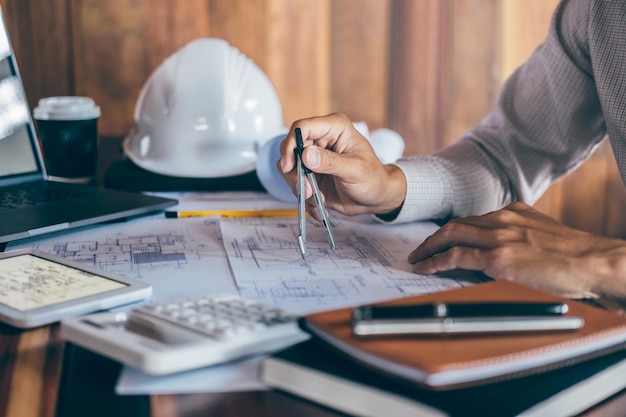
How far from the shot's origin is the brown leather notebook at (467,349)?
0.47 metres

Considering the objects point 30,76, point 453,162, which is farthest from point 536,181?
point 30,76

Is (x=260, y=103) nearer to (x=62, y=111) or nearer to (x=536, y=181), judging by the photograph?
(x=62, y=111)

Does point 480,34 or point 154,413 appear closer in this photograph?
point 154,413

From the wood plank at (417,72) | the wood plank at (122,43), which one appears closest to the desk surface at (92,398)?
the wood plank at (122,43)

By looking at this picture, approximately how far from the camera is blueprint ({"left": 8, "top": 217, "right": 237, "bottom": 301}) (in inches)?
29.2

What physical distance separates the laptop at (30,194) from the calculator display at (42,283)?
Answer: 132 mm

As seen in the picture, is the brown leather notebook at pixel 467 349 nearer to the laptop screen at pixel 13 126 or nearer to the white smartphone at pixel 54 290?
the white smartphone at pixel 54 290

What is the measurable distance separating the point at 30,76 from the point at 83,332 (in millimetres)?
1177

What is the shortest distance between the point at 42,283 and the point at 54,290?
0.03 metres

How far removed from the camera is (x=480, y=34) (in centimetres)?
187

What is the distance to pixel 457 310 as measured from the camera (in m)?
0.53

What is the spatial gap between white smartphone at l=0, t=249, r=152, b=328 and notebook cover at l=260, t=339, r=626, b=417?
0.20m

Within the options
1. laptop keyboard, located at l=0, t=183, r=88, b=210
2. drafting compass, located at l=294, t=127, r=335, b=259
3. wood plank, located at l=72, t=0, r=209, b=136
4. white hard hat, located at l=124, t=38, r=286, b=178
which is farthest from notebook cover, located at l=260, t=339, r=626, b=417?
wood plank, located at l=72, t=0, r=209, b=136

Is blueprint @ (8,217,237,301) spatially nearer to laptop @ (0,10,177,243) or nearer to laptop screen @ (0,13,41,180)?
laptop @ (0,10,177,243)
